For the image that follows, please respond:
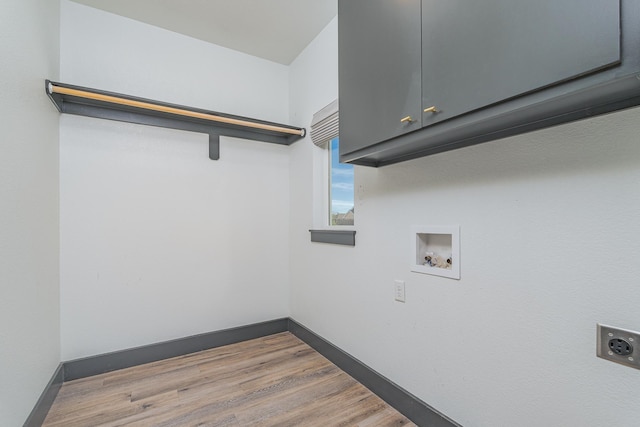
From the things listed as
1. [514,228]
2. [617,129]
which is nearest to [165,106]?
[514,228]

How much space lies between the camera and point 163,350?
2.35 m

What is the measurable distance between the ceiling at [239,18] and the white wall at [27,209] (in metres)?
0.57

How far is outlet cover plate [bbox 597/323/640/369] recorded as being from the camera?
872mm

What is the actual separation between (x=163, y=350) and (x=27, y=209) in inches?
56.2

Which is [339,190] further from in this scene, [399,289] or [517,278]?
[517,278]

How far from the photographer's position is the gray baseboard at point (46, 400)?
4.83 feet

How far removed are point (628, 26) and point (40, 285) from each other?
266cm

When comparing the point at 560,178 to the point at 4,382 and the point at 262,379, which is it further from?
the point at 4,382

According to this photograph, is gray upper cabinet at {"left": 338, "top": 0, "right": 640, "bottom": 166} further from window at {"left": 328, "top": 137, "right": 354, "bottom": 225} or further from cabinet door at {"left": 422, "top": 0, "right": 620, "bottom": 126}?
window at {"left": 328, "top": 137, "right": 354, "bottom": 225}

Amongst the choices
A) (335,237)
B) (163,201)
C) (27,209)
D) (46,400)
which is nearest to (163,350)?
(46,400)

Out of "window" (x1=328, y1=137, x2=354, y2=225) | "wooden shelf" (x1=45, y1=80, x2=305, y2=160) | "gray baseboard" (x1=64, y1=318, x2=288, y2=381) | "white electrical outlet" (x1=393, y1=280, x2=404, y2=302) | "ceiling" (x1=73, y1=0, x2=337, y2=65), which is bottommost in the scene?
"gray baseboard" (x1=64, y1=318, x2=288, y2=381)

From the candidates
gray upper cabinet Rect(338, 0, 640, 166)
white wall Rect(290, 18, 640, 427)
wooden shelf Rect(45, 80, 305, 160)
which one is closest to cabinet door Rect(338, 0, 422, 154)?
gray upper cabinet Rect(338, 0, 640, 166)

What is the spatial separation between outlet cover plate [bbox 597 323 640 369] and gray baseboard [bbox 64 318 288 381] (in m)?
2.46

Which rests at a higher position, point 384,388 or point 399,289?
point 399,289
